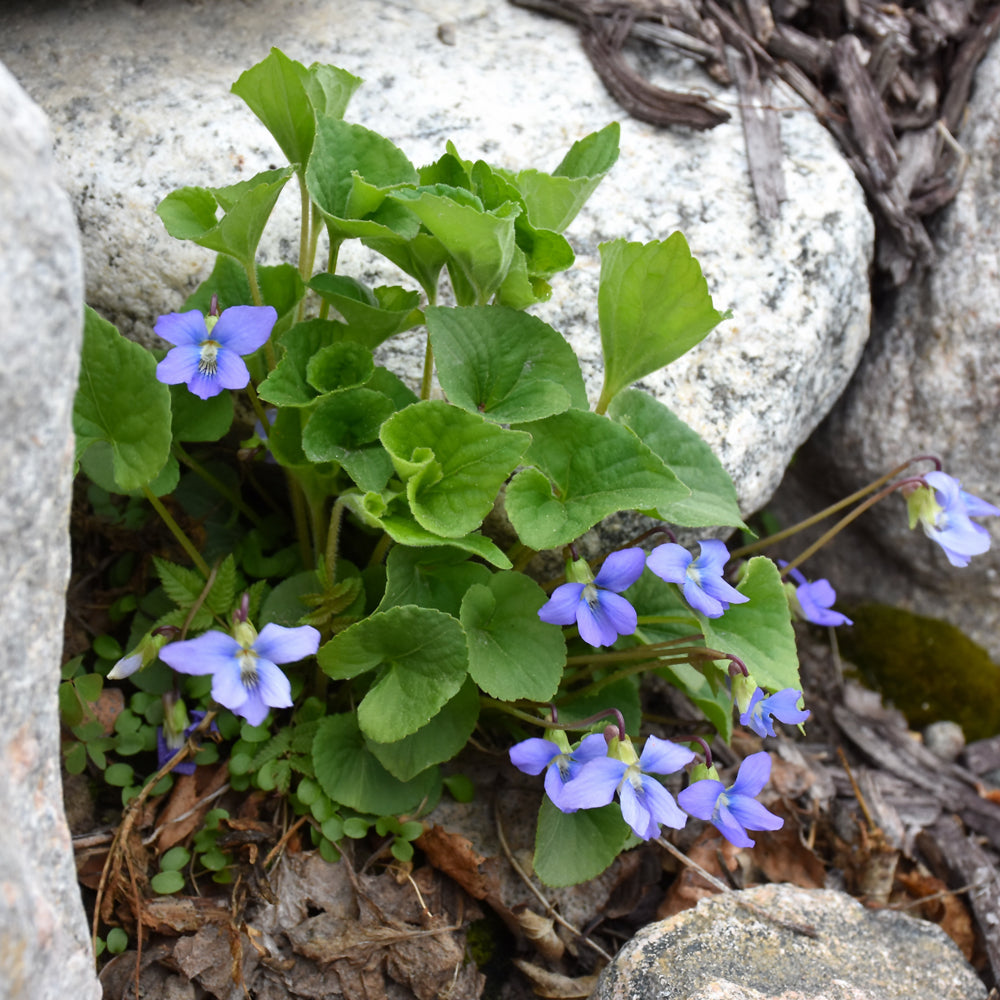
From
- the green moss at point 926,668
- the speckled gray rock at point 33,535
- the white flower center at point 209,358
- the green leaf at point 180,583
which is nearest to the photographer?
the speckled gray rock at point 33,535

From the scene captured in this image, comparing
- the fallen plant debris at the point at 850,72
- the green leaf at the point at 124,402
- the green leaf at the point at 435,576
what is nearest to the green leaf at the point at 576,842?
the green leaf at the point at 435,576

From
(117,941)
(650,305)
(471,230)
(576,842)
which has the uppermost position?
(471,230)

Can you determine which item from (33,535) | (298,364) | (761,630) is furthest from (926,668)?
(33,535)

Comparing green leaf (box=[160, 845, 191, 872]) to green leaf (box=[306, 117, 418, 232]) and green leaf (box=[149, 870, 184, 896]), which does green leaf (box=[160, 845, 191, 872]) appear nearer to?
green leaf (box=[149, 870, 184, 896])

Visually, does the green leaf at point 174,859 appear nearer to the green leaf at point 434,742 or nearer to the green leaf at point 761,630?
the green leaf at point 434,742

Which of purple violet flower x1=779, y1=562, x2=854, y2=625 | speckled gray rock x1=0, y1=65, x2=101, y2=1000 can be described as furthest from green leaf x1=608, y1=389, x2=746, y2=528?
speckled gray rock x1=0, y1=65, x2=101, y2=1000

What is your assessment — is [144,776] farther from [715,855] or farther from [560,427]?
[715,855]

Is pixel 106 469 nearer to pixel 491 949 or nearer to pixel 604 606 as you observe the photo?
pixel 604 606
